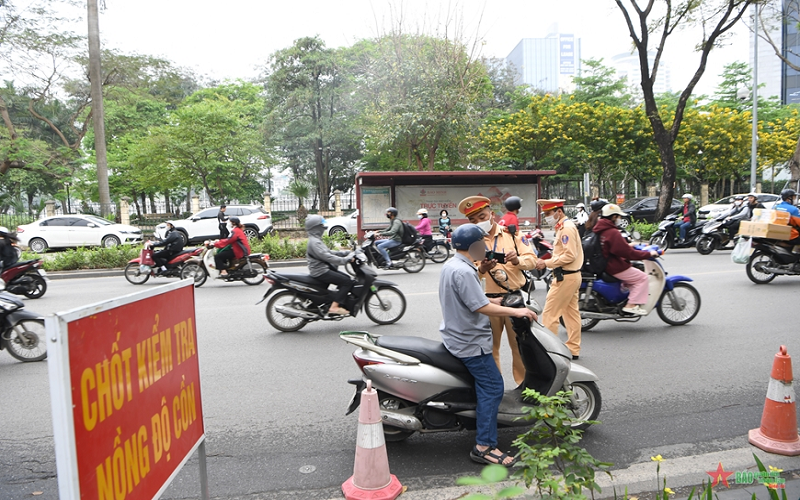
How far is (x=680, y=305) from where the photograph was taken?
23.0 ft

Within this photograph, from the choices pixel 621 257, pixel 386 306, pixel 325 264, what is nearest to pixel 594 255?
pixel 621 257

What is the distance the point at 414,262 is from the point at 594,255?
690 cm

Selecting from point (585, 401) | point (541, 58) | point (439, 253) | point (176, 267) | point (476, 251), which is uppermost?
point (541, 58)

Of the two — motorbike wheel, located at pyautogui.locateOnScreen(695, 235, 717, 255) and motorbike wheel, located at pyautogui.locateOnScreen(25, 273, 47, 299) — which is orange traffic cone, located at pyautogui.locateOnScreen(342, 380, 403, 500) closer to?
motorbike wheel, located at pyautogui.locateOnScreen(25, 273, 47, 299)

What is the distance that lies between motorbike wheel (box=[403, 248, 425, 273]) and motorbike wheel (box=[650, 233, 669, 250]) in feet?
24.1

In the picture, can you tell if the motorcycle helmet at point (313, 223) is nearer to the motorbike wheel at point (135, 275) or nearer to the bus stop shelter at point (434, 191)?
the motorbike wheel at point (135, 275)

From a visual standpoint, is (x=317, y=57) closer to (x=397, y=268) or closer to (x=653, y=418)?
(x=397, y=268)

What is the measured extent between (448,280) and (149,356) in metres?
1.81

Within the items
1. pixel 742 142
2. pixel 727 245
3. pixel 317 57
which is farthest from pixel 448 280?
pixel 742 142

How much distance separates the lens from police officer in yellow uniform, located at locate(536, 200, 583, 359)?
5336 millimetres

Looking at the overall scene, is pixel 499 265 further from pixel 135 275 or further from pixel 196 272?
pixel 135 275

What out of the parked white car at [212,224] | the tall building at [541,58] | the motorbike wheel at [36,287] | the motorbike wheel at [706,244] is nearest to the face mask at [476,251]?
the motorbike wheel at [36,287]

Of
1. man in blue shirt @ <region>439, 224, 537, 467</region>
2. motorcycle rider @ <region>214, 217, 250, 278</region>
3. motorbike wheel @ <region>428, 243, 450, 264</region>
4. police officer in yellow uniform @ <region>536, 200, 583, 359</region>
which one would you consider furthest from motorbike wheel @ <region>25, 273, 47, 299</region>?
man in blue shirt @ <region>439, 224, 537, 467</region>

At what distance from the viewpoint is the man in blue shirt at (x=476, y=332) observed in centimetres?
338
